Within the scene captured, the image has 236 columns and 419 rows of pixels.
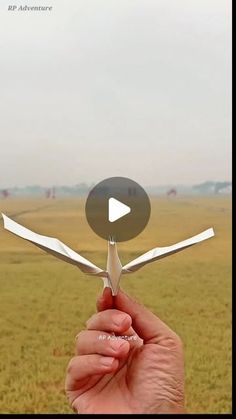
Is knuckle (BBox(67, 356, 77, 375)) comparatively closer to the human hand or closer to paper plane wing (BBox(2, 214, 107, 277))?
the human hand

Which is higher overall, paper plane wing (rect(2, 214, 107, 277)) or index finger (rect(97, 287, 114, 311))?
paper plane wing (rect(2, 214, 107, 277))

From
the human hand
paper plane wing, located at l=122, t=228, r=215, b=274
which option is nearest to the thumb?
the human hand

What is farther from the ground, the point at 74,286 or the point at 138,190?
the point at 138,190

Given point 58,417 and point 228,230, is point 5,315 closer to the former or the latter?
point 58,417

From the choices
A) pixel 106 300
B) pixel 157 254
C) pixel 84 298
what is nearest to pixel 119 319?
pixel 106 300

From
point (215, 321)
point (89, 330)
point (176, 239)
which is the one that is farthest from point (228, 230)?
point (89, 330)
